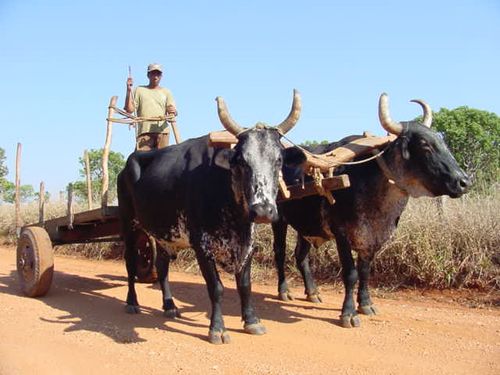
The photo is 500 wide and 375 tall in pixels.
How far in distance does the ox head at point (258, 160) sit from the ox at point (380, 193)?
1.16m

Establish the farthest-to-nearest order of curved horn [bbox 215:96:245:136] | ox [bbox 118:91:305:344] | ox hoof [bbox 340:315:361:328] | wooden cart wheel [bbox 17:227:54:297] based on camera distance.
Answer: wooden cart wheel [bbox 17:227:54:297]
ox hoof [bbox 340:315:361:328]
curved horn [bbox 215:96:245:136]
ox [bbox 118:91:305:344]

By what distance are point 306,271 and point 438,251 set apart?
2.04m

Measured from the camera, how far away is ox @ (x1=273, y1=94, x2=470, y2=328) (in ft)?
17.2

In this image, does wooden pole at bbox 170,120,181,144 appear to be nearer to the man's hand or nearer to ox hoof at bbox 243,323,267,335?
the man's hand

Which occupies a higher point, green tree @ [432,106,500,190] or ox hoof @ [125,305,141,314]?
green tree @ [432,106,500,190]

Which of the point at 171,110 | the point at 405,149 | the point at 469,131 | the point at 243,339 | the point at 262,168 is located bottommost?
the point at 243,339

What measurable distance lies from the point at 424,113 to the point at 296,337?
2932 mm

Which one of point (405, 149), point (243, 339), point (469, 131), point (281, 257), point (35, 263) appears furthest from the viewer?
point (469, 131)

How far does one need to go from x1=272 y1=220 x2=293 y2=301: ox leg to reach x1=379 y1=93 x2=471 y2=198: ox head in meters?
2.08

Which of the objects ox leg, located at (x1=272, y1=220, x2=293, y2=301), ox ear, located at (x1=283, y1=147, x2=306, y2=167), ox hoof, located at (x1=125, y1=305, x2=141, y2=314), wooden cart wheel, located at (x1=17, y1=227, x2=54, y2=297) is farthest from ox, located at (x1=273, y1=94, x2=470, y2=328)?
wooden cart wheel, located at (x1=17, y1=227, x2=54, y2=297)

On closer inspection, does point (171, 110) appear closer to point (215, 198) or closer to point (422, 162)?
point (215, 198)

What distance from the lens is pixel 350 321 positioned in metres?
5.39

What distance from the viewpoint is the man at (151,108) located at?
7.34 m

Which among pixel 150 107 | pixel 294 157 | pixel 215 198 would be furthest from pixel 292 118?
pixel 150 107
